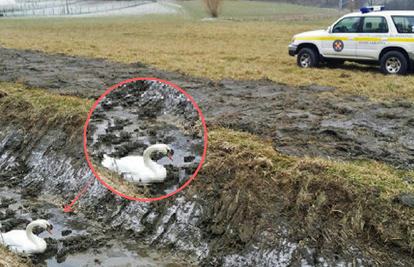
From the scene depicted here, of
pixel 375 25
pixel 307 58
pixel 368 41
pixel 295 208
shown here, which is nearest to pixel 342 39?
pixel 368 41

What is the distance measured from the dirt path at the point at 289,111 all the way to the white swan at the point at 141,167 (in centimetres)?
284

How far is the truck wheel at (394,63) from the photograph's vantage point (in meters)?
13.8

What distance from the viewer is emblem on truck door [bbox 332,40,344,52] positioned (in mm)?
14812

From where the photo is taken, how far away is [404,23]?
13.8 meters

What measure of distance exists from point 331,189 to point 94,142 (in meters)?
3.28

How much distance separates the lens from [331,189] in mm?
6105

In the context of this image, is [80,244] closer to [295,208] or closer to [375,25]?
[295,208]

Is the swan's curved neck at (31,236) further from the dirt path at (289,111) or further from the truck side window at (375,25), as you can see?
the truck side window at (375,25)

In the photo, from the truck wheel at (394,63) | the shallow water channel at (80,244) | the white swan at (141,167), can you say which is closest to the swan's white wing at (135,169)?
the white swan at (141,167)

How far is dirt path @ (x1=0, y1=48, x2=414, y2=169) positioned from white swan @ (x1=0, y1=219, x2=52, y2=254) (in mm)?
3980

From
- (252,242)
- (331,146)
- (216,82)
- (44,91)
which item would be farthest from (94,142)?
(216,82)

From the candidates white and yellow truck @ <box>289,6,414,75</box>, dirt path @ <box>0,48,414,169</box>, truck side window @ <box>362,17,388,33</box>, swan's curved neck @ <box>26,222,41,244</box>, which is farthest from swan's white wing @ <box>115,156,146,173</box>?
truck side window @ <box>362,17,388,33</box>

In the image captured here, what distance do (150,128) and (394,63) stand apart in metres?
10.7

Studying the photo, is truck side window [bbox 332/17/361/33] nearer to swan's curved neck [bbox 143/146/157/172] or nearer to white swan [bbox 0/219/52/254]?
swan's curved neck [bbox 143/146/157/172]
